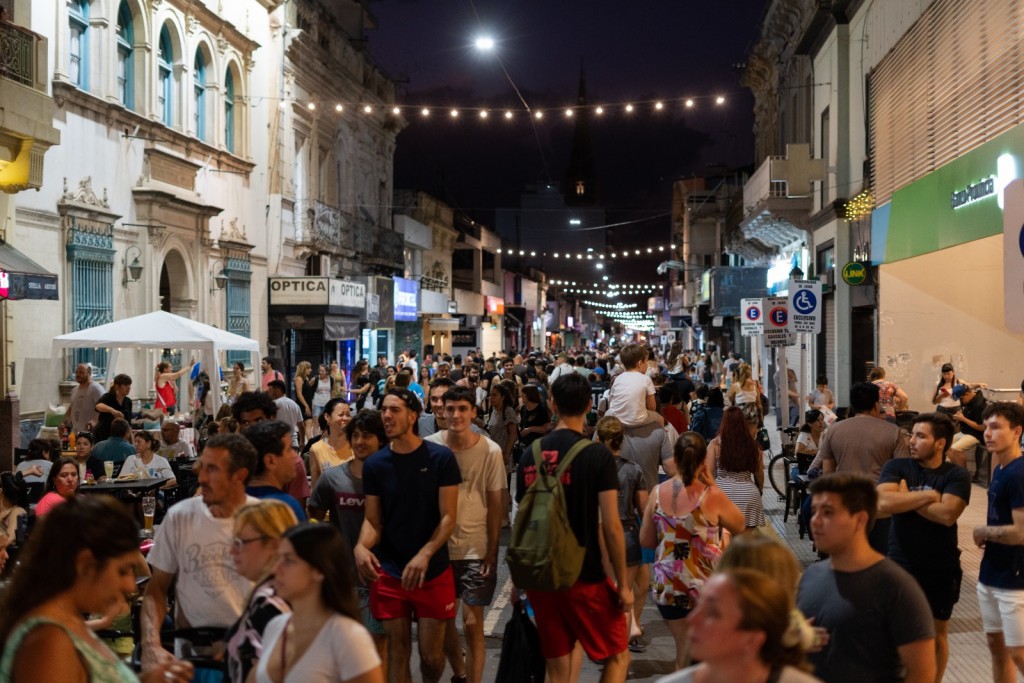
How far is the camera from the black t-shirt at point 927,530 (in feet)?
20.2

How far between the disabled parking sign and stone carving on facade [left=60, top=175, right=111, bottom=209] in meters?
11.2

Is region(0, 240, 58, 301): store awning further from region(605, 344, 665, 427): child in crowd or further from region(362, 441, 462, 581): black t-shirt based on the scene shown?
region(362, 441, 462, 581): black t-shirt

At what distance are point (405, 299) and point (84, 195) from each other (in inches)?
875

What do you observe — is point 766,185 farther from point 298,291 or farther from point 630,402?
point 630,402

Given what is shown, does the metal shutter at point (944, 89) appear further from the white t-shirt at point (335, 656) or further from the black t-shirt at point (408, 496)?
the white t-shirt at point (335, 656)

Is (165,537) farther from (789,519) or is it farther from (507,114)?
(507,114)

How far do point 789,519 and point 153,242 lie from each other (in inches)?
520

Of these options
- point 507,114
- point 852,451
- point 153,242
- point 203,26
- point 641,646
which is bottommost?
point 641,646

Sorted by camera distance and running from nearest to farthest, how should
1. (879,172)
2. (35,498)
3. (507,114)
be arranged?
(35,498), (879,172), (507,114)

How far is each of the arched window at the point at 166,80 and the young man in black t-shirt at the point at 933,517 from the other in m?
19.2

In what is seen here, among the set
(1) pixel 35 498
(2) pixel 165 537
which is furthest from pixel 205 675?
(1) pixel 35 498

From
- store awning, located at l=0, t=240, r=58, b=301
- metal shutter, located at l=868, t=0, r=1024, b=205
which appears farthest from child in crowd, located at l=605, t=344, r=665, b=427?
store awning, located at l=0, t=240, r=58, b=301

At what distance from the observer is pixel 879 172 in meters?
20.6

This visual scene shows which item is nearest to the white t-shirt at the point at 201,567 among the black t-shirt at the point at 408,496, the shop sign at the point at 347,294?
the black t-shirt at the point at 408,496
